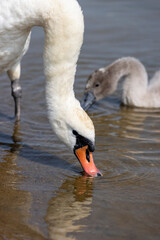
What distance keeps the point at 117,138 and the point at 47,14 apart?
2262 millimetres

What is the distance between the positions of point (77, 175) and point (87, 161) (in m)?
0.19

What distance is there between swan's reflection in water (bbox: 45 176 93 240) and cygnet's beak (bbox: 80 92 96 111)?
8.05ft

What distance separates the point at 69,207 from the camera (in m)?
5.20

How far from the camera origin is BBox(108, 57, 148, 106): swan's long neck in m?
8.48

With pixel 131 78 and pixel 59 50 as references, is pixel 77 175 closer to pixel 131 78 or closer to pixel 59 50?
pixel 59 50

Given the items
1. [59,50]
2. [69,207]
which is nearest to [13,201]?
[69,207]

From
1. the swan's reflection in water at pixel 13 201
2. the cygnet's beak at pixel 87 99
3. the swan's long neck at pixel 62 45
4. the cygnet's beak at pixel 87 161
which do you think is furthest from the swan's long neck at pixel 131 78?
the swan's long neck at pixel 62 45

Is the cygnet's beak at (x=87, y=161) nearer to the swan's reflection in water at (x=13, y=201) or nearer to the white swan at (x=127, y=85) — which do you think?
the swan's reflection in water at (x=13, y=201)

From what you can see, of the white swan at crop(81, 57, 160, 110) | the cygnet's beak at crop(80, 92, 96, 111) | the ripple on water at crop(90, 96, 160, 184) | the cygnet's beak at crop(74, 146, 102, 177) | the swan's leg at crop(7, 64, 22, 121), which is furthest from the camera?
the white swan at crop(81, 57, 160, 110)

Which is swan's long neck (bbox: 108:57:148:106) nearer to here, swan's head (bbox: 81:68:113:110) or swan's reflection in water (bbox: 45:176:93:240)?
swan's head (bbox: 81:68:113:110)

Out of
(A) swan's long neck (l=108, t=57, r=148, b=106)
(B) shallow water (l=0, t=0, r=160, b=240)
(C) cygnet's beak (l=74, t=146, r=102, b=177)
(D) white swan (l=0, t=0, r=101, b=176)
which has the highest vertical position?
(D) white swan (l=0, t=0, r=101, b=176)

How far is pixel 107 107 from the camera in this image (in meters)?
8.41

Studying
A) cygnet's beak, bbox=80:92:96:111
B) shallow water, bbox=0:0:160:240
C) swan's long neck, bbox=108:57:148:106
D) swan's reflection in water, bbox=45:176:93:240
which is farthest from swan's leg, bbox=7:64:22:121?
swan's reflection in water, bbox=45:176:93:240

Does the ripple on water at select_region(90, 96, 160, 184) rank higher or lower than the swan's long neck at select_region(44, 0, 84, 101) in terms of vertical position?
lower
